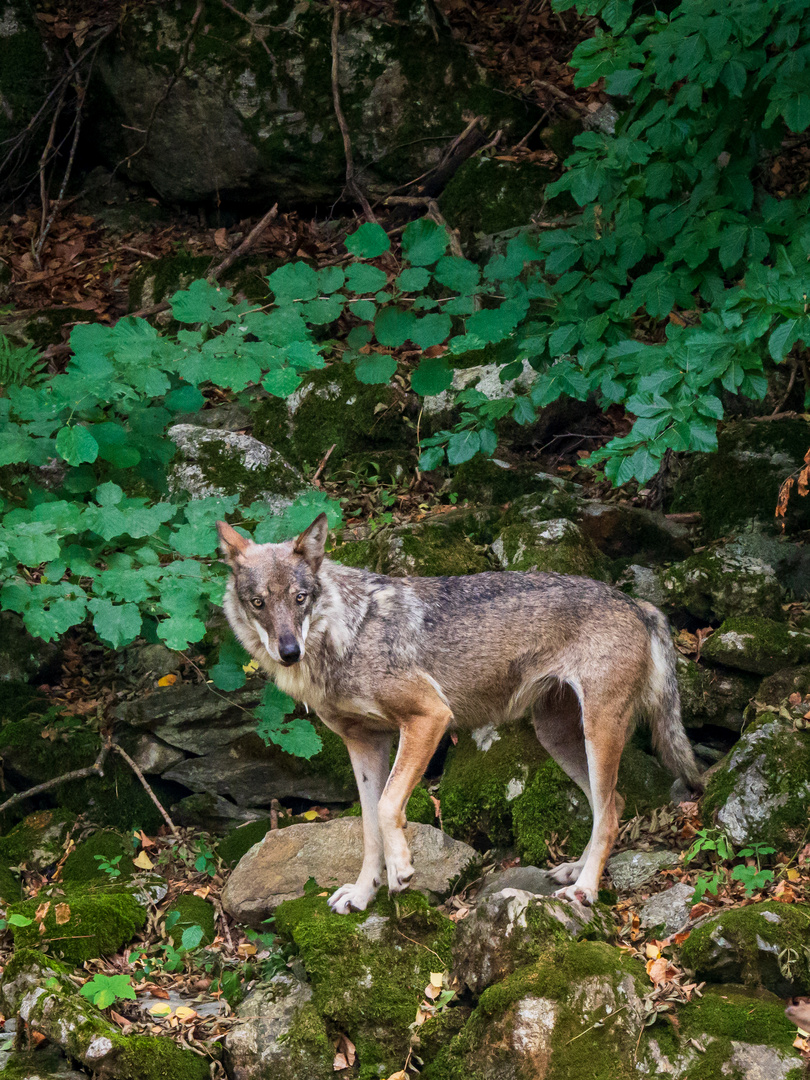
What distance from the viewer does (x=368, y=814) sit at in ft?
17.2

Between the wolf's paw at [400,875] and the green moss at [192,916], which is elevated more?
the wolf's paw at [400,875]

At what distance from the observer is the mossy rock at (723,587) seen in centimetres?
702

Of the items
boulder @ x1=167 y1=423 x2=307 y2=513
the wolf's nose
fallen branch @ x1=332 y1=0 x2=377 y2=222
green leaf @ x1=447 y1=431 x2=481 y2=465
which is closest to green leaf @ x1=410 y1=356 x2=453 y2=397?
green leaf @ x1=447 y1=431 x2=481 y2=465

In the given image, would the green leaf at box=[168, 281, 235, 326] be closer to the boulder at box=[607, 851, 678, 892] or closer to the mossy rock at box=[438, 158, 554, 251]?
the boulder at box=[607, 851, 678, 892]

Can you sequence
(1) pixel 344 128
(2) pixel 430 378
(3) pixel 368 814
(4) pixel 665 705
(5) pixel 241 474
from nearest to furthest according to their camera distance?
(2) pixel 430 378 < (3) pixel 368 814 < (4) pixel 665 705 < (5) pixel 241 474 < (1) pixel 344 128

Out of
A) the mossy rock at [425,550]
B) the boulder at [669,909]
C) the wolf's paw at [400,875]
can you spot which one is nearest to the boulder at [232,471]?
the mossy rock at [425,550]

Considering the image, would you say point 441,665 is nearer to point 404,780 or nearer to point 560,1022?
point 404,780

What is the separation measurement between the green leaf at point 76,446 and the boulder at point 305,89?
8379 mm

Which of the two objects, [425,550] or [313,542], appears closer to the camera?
[313,542]

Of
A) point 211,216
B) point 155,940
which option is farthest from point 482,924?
point 211,216

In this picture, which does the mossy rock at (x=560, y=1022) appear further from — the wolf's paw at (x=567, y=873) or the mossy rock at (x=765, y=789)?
the mossy rock at (x=765, y=789)

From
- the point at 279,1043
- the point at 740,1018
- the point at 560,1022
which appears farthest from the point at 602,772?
the point at 279,1043

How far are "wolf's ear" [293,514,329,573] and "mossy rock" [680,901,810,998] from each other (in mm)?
2700

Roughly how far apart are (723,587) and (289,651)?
3991 mm
